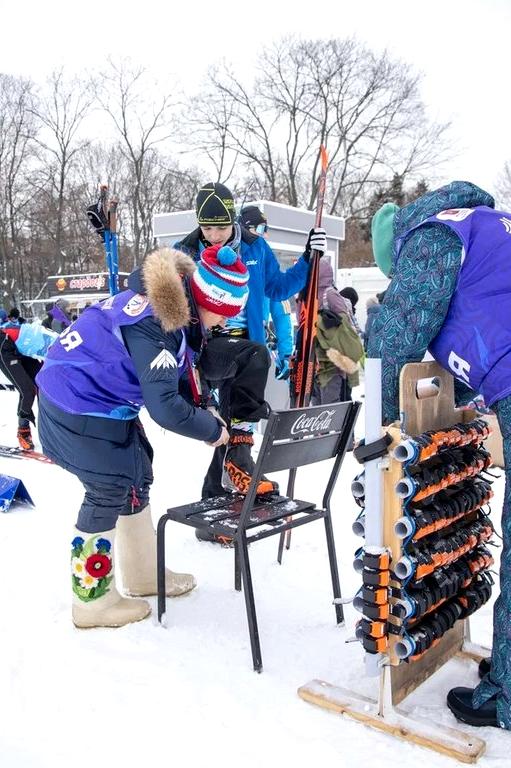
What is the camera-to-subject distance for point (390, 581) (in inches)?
79.9

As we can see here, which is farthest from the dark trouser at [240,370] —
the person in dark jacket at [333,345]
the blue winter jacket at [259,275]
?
the person in dark jacket at [333,345]

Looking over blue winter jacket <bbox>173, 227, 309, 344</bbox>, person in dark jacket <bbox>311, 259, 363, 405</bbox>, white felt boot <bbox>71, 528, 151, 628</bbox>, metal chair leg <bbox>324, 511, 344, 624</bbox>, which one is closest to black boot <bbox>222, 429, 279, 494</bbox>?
metal chair leg <bbox>324, 511, 344, 624</bbox>

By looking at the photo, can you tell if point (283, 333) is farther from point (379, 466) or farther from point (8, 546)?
point (379, 466)

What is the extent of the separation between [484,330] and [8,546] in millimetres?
3086

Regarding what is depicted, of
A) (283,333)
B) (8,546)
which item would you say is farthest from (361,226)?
(8,546)

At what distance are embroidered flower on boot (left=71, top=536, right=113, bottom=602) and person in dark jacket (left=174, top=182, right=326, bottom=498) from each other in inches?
30.1

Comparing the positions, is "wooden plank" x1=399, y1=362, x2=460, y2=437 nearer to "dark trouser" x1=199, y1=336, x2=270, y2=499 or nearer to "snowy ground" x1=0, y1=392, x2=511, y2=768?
"snowy ground" x1=0, y1=392, x2=511, y2=768

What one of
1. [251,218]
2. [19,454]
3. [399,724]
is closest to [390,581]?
[399,724]

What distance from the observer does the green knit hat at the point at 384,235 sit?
235 centimetres

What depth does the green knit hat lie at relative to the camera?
2.35m

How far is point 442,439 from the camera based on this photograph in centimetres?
208

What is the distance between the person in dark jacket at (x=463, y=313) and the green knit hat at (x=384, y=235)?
0.16 metres

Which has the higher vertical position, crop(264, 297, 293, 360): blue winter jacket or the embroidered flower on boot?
crop(264, 297, 293, 360): blue winter jacket

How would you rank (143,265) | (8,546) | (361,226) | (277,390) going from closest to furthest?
(143,265), (8,546), (277,390), (361,226)
